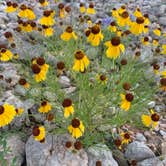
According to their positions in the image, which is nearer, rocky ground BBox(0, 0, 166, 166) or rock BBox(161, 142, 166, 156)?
rocky ground BBox(0, 0, 166, 166)

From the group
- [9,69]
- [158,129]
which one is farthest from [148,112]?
[9,69]

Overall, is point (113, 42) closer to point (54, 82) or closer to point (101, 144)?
point (54, 82)

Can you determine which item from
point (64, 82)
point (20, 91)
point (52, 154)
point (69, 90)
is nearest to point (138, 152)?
point (52, 154)

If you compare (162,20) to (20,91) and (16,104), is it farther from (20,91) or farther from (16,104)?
(16,104)

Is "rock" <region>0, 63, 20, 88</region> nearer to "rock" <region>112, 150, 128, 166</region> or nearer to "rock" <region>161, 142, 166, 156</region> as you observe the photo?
"rock" <region>112, 150, 128, 166</region>

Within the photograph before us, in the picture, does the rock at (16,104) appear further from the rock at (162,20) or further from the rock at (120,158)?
the rock at (162,20)

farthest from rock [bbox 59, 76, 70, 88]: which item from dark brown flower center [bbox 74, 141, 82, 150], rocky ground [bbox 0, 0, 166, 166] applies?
dark brown flower center [bbox 74, 141, 82, 150]

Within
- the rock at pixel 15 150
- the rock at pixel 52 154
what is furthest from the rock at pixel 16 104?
the rock at pixel 52 154
